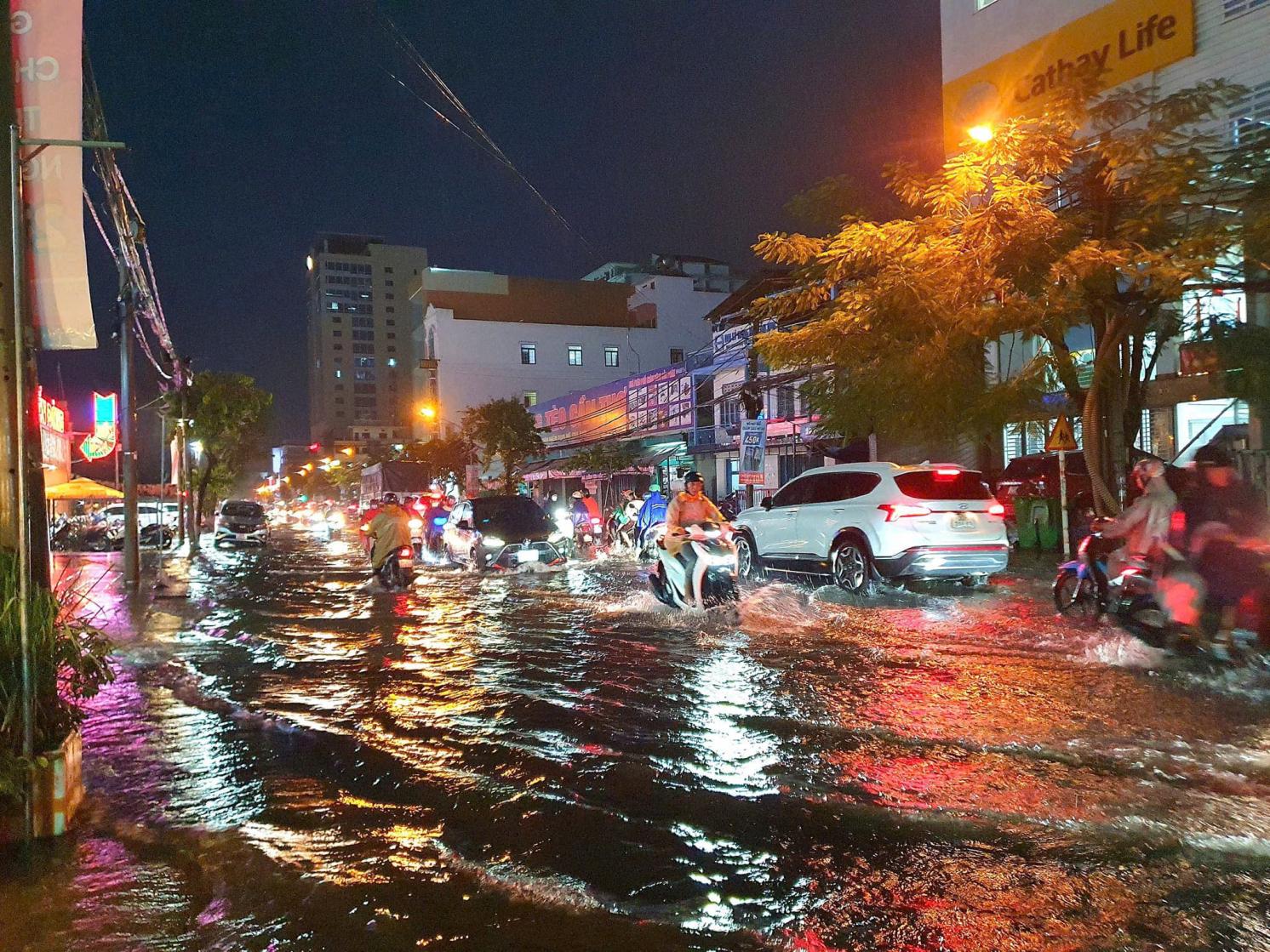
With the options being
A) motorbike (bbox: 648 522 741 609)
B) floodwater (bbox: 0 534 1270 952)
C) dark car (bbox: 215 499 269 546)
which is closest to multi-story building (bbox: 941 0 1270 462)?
motorbike (bbox: 648 522 741 609)

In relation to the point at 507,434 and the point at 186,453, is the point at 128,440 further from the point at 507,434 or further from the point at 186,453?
the point at 507,434

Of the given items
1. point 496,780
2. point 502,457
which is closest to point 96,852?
point 496,780

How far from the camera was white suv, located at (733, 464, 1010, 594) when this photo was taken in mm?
12602

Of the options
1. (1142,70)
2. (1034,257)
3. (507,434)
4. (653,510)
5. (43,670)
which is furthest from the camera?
Result: (507,434)

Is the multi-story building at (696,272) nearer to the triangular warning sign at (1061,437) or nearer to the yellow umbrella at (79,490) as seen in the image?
the yellow umbrella at (79,490)

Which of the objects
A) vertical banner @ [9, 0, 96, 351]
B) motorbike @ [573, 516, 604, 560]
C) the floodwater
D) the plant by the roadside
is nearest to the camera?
the floodwater

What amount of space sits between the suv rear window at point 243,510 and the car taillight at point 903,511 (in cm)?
2750

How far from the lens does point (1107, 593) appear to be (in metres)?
10.1

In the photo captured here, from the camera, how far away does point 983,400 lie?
49.9 feet

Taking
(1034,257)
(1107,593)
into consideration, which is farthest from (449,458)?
(1107,593)

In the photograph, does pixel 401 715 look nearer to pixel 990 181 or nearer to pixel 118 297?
pixel 990 181

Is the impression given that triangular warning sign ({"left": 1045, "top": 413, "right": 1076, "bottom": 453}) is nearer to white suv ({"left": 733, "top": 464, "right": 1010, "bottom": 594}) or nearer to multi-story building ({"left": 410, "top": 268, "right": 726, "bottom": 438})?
white suv ({"left": 733, "top": 464, "right": 1010, "bottom": 594})

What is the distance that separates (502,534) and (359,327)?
13568 cm

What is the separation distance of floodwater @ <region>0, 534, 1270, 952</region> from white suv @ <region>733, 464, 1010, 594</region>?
3235mm
